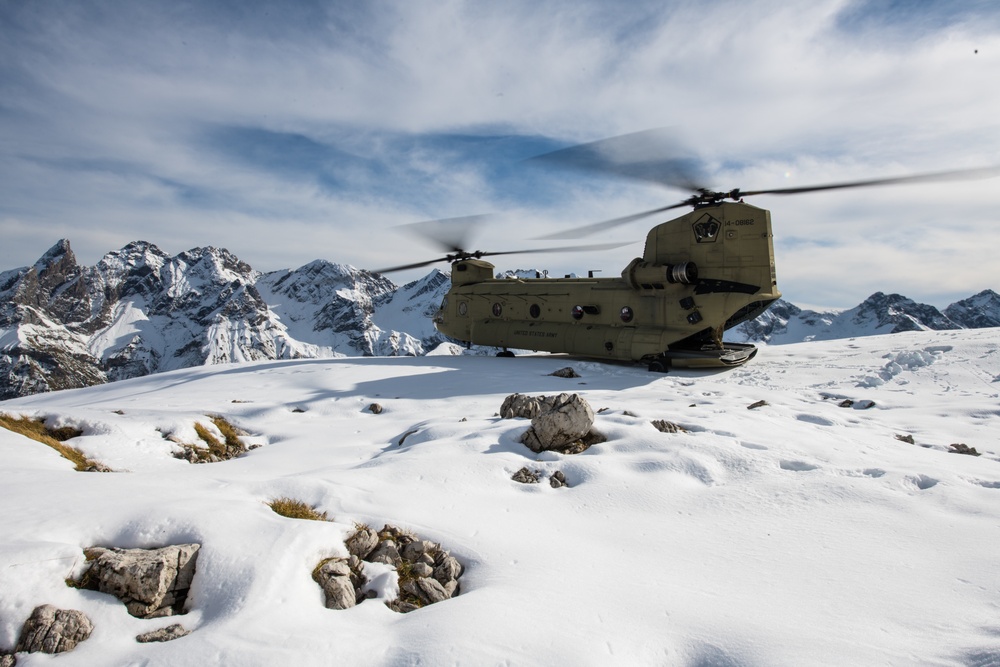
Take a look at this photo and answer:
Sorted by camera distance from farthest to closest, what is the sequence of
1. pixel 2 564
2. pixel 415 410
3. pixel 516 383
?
pixel 516 383, pixel 415 410, pixel 2 564

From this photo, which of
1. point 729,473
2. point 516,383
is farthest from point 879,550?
point 516,383

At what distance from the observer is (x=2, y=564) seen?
3.38 metres

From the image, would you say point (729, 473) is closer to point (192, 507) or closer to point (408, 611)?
point (408, 611)

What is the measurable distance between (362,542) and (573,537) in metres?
1.94

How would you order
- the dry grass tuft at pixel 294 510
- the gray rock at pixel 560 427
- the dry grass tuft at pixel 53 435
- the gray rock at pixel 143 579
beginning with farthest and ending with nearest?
1. the gray rock at pixel 560 427
2. the dry grass tuft at pixel 53 435
3. the dry grass tuft at pixel 294 510
4. the gray rock at pixel 143 579

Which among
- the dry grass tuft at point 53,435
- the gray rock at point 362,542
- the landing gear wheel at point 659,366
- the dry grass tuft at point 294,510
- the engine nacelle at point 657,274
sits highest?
the engine nacelle at point 657,274

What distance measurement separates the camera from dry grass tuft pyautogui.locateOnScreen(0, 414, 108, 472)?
6680mm

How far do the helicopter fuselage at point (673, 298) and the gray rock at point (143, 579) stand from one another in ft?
51.1

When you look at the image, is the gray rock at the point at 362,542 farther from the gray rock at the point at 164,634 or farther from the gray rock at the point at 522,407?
the gray rock at the point at 522,407

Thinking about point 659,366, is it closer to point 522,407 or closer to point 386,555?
point 522,407

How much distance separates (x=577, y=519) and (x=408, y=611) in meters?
2.08

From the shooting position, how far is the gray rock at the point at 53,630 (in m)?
3.08

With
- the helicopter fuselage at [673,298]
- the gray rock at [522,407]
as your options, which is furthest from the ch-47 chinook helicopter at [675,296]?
the gray rock at [522,407]

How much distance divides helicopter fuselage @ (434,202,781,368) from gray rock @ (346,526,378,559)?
14.3 m
